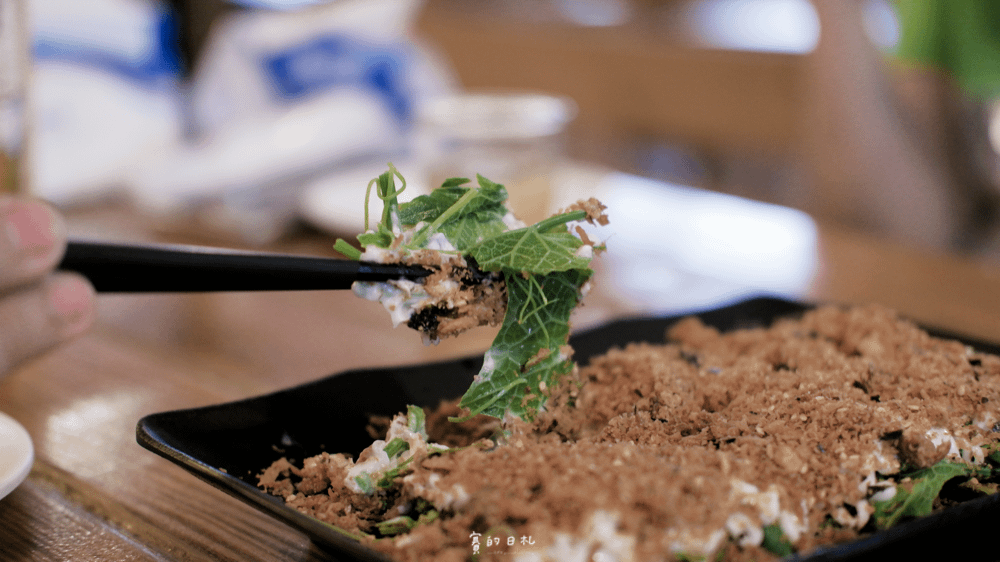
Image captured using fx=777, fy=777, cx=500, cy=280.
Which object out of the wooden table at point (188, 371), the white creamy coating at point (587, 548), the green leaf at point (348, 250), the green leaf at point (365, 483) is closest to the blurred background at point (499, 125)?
the wooden table at point (188, 371)

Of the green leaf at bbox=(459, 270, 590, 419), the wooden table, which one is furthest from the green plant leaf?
the wooden table

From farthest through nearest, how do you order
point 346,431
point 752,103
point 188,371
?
point 752,103 → point 188,371 → point 346,431

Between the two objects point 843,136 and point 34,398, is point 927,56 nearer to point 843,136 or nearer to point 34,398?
point 843,136

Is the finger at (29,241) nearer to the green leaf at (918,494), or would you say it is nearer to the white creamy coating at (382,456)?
the white creamy coating at (382,456)

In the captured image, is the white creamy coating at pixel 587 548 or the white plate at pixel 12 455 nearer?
the white creamy coating at pixel 587 548

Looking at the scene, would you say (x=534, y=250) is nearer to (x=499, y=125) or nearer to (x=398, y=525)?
(x=398, y=525)

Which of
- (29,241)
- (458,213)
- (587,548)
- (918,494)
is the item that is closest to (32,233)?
(29,241)
